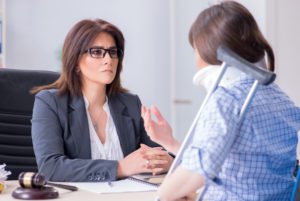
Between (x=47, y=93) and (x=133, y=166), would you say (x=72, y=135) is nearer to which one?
(x=47, y=93)

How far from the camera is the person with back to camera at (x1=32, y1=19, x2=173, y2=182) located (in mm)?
2631

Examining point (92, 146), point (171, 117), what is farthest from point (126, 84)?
point (92, 146)

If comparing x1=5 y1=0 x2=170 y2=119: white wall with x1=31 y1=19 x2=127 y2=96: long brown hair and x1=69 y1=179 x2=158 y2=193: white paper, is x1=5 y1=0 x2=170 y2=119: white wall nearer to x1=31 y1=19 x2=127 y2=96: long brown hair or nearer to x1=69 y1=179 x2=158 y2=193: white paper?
x1=31 y1=19 x2=127 y2=96: long brown hair

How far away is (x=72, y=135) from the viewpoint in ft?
9.12

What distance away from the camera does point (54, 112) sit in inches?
110

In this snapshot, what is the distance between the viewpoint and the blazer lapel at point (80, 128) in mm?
2779

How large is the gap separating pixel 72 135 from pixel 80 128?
0.05m

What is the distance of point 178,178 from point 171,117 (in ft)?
13.4

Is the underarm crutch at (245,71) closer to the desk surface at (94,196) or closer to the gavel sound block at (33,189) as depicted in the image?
the desk surface at (94,196)

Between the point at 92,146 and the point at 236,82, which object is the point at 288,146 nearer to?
the point at 236,82

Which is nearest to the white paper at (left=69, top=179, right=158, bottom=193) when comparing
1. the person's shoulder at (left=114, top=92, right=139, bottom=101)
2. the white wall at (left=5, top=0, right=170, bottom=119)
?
the person's shoulder at (left=114, top=92, right=139, bottom=101)

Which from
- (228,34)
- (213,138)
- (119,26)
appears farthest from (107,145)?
(119,26)

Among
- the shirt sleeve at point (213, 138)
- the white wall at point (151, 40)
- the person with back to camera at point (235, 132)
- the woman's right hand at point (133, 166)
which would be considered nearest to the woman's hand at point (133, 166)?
the woman's right hand at point (133, 166)

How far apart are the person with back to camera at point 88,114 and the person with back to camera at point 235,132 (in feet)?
2.83
